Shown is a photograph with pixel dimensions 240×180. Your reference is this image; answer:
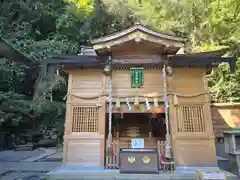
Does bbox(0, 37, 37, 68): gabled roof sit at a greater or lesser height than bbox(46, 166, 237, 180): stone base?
greater

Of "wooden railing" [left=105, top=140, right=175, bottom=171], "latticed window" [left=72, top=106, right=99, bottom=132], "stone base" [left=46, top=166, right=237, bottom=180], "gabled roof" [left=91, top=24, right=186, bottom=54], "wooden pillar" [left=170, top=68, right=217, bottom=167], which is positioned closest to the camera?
"stone base" [left=46, top=166, right=237, bottom=180]

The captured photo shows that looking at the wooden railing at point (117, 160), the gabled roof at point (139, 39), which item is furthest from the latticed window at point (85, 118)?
the gabled roof at point (139, 39)

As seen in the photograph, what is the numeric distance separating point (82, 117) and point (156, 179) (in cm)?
319

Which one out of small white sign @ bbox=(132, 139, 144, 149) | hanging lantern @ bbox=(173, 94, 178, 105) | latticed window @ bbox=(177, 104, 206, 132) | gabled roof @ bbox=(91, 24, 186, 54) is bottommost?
small white sign @ bbox=(132, 139, 144, 149)

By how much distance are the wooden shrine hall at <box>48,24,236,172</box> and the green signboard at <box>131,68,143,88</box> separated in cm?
4

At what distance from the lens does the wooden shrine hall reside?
6.70 m

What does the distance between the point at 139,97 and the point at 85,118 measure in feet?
6.80

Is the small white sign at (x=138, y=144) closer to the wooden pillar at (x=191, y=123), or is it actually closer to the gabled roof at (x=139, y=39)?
the wooden pillar at (x=191, y=123)

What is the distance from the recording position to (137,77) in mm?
7336

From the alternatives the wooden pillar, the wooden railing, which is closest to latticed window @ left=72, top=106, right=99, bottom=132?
the wooden railing

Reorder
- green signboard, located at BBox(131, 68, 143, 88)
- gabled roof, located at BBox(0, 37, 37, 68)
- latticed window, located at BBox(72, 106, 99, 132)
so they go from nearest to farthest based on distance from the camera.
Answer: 1. gabled roof, located at BBox(0, 37, 37, 68)
2. latticed window, located at BBox(72, 106, 99, 132)
3. green signboard, located at BBox(131, 68, 143, 88)

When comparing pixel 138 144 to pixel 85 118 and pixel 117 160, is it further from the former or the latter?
pixel 85 118

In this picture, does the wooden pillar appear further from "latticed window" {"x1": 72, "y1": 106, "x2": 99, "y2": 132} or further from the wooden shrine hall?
"latticed window" {"x1": 72, "y1": 106, "x2": 99, "y2": 132}

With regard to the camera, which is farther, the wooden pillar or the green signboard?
the green signboard
